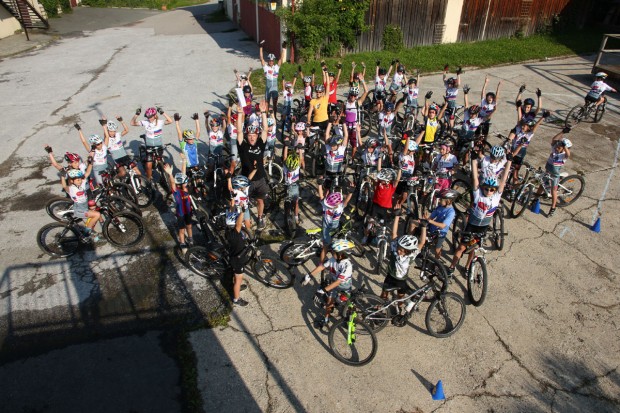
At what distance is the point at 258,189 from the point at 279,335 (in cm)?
362

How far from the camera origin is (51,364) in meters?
6.56

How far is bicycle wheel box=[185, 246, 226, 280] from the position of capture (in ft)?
26.5

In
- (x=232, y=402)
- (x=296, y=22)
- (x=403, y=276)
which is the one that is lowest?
(x=232, y=402)

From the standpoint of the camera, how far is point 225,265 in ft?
27.2

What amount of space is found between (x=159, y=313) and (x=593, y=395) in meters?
7.62

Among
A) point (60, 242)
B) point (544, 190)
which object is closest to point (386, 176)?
point (544, 190)

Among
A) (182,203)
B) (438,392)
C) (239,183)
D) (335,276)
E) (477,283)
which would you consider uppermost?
(239,183)

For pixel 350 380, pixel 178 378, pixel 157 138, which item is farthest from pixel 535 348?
pixel 157 138

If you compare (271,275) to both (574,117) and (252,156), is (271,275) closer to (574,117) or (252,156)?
(252,156)

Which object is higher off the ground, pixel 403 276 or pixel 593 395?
pixel 403 276

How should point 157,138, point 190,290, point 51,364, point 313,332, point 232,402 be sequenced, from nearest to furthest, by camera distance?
1. point 232,402
2. point 51,364
3. point 313,332
4. point 190,290
5. point 157,138

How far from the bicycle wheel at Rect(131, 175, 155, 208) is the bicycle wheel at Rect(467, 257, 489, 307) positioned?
818cm

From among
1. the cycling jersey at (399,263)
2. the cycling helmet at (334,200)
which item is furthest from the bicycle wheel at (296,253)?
the cycling jersey at (399,263)

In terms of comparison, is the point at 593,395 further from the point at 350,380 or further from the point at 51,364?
the point at 51,364
